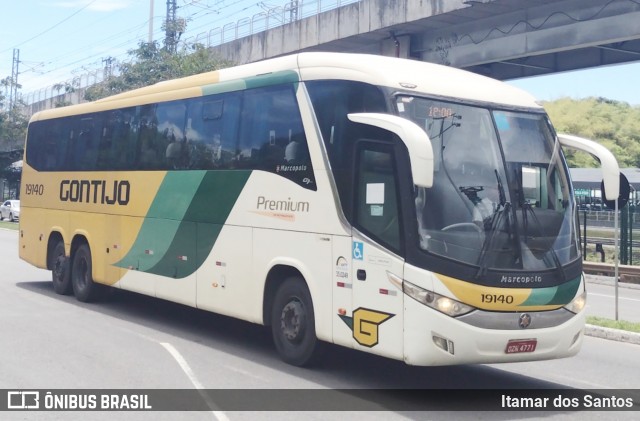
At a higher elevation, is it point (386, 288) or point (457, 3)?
point (457, 3)

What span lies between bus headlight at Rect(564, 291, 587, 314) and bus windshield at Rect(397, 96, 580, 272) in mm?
405

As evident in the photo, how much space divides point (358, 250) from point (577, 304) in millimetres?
2301

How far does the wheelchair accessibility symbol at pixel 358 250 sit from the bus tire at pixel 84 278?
7270mm

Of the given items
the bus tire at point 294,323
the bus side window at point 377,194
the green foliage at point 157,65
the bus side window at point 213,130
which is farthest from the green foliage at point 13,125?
the bus side window at point 377,194

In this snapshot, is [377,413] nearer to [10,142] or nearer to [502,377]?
[502,377]

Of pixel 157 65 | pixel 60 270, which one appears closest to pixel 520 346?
pixel 60 270

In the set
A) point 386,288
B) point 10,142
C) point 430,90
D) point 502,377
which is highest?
point 10,142

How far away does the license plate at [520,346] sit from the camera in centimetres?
769

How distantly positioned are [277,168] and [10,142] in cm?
5751

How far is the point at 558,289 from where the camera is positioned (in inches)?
316

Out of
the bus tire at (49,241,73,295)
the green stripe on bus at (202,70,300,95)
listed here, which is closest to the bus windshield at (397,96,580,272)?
the green stripe on bus at (202,70,300,95)

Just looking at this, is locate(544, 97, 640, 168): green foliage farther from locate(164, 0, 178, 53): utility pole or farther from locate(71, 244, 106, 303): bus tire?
locate(71, 244, 106, 303): bus tire

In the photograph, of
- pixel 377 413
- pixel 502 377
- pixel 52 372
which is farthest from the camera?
pixel 502 377

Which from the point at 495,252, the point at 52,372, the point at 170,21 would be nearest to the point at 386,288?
the point at 495,252
